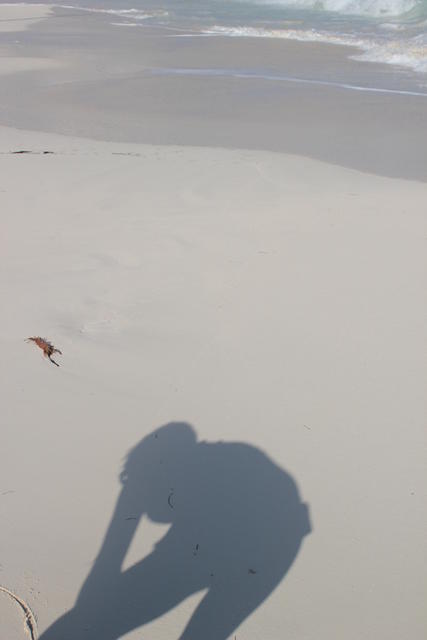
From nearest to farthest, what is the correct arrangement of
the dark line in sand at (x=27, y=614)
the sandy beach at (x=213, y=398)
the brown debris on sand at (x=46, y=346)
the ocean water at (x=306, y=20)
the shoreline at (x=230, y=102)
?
the dark line in sand at (x=27, y=614) → the sandy beach at (x=213, y=398) → the brown debris on sand at (x=46, y=346) → the shoreline at (x=230, y=102) → the ocean water at (x=306, y=20)

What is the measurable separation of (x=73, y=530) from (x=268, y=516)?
2.63ft

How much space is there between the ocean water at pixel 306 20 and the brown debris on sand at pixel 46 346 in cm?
1184

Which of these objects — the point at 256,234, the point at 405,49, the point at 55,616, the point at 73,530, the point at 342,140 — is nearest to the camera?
the point at 55,616

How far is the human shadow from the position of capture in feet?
8.54

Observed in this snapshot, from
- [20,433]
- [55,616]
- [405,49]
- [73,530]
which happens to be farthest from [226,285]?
[405,49]

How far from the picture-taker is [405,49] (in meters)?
16.0

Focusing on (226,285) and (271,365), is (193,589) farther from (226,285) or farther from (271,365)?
(226,285)

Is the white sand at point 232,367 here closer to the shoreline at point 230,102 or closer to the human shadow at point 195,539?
the human shadow at point 195,539

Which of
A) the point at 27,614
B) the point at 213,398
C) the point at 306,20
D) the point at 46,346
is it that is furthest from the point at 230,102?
the point at 306,20

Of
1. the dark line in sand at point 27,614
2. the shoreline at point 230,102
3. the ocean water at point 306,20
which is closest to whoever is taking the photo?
the dark line in sand at point 27,614

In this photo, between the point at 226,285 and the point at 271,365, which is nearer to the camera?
the point at 271,365

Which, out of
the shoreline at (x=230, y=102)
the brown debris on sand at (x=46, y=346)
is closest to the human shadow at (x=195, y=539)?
the brown debris on sand at (x=46, y=346)

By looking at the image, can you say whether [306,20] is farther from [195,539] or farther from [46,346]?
[195,539]

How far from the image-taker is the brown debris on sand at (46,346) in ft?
13.0
